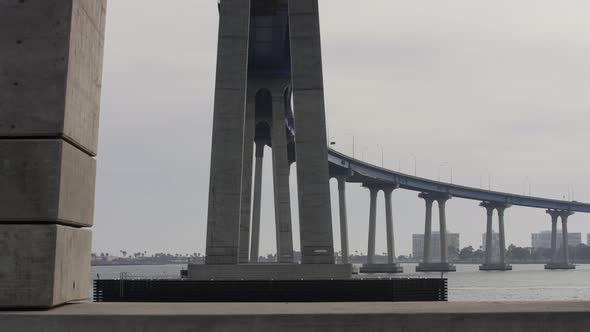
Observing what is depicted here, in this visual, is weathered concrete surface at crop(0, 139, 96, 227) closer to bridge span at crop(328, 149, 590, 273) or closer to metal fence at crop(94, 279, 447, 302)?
metal fence at crop(94, 279, 447, 302)

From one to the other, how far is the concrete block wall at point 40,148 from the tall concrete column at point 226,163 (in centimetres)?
3303

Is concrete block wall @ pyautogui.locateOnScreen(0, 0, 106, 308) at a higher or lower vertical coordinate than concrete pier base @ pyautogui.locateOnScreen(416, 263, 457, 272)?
higher

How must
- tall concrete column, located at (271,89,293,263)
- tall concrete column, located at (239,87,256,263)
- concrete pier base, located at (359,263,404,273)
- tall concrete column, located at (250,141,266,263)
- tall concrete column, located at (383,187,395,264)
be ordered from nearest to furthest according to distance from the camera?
tall concrete column, located at (239,87,256,263) < tall concrete column, located at (271,89,293,263) < tall concrete column, located at (250,141,266,263) < tall concrete column, located at (383,187,395,264) < concrete pier base, located at (359,263,404,273)

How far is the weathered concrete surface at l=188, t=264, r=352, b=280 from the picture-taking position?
39094mm

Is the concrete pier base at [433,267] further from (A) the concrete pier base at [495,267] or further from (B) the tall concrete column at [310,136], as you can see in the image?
(B) the tall concrete column at [310,136]

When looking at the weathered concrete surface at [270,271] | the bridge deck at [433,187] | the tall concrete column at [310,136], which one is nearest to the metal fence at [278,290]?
the weathered concrete surface at [270,271]

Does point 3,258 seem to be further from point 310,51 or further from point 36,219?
point 310,51

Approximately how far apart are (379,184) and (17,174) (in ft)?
451

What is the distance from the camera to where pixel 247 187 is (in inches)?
2512

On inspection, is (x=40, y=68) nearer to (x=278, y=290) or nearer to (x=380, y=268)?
(x=278, y=290)

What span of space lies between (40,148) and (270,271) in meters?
32.8

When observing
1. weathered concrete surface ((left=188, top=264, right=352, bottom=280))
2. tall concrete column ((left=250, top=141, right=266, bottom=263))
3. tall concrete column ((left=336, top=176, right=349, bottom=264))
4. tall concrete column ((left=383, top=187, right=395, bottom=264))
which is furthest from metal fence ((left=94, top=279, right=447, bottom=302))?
tall concrete column ((left=383, top=187, right=395, bottom=264))

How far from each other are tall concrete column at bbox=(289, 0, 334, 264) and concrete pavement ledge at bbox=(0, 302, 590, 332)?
32.3 m

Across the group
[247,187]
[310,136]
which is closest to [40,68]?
[310,136]
